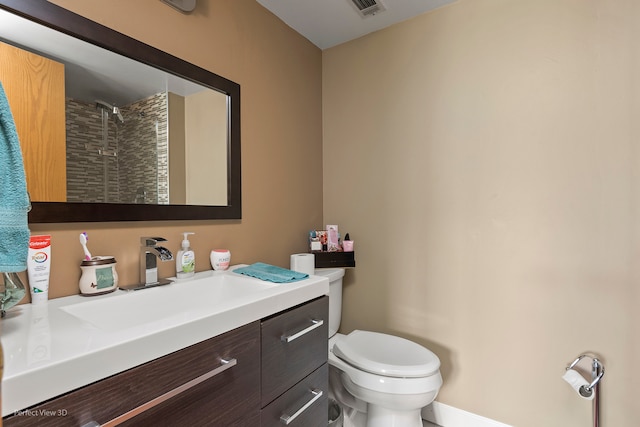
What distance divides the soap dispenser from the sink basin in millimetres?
44

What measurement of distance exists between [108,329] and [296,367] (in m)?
0.56

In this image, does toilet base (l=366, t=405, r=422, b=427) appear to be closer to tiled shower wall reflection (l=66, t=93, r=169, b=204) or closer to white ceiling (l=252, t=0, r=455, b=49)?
tiled shower wall reflection (l=66, t=93, r=169, b=204)

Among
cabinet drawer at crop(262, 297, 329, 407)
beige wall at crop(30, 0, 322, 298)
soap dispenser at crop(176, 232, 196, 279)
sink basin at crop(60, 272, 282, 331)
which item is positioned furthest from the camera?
soap dispenser at crop(176, 232, 196, 279)

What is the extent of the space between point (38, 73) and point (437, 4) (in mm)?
1753

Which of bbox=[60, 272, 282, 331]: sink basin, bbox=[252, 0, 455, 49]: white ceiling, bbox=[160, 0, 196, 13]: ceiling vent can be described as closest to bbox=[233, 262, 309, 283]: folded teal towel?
bbox=[60, 272, 282, 331]: sink basin

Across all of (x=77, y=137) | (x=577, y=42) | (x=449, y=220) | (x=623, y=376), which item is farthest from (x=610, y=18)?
(x=77, y=137)

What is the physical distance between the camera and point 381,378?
4.27 ft

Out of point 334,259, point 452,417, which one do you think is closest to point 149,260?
point 334,259

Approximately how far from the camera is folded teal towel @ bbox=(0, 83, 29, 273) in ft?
2.07

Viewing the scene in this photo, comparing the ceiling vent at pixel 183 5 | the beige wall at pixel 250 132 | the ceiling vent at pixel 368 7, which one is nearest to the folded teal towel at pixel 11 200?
the beige wall at pixel 250 132

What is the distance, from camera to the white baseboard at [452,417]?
5.08ft

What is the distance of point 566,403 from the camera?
137 centimetres

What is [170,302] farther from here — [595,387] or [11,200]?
[595,387]

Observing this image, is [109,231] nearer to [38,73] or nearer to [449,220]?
[38,73]
